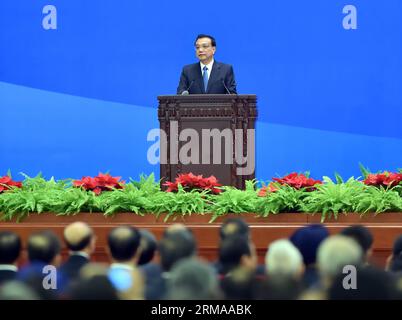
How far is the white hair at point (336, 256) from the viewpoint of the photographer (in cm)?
167

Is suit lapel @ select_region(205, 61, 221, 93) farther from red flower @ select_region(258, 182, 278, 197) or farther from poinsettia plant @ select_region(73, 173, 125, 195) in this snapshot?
→ red flower @ select_region(258, 182, 278, 197)

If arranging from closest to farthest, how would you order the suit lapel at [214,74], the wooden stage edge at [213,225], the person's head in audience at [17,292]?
the person's head in audience at [17,292] < the wooden stage edge at [213,225] < the suit lapel at [214,74]

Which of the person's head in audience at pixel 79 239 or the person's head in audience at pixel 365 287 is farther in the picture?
the person's head in audience at pixel 79 239

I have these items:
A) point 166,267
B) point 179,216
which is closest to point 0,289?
point 166,267

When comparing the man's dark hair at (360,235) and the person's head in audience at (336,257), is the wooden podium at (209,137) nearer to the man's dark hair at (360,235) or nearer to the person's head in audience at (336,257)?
the man's dark hair at (360,235)

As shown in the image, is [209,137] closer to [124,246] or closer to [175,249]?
[124,246]

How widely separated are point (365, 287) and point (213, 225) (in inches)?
80.0

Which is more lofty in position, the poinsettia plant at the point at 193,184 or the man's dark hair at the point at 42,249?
the poinsettia plant at the point at 193,184

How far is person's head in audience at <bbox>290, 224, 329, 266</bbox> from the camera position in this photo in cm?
207

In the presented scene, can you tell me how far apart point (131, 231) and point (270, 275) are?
1.99 feet

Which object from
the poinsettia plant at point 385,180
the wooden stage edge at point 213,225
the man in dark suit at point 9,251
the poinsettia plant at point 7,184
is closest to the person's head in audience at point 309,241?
the man in dark suit at point 9,251

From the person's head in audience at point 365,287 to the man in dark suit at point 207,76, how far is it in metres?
4.34

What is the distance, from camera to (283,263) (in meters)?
1.69

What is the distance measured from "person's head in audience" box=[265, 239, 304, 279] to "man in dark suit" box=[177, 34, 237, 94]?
4.27 metres
